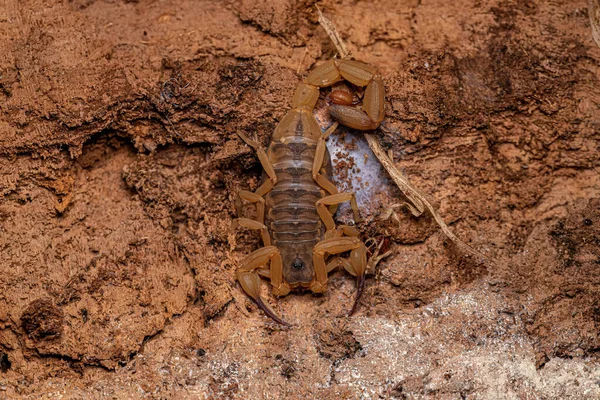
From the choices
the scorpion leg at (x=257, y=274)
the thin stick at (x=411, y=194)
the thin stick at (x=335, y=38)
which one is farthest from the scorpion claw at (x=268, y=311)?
the thin stick at (x=335, y=38)

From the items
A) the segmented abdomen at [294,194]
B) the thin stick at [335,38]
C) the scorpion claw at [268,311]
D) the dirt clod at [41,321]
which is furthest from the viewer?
the thin stick at [335,38]

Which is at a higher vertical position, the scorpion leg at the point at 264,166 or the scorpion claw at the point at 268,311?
the scorpion leg at the point at 264,166

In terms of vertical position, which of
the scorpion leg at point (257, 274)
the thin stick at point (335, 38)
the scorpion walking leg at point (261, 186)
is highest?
the thin stick at point (335, 38)

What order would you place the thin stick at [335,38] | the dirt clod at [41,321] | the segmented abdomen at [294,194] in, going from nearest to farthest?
the dirt clod at [41,321] → the segmented abdomen at [294,194] → the thin stick at [335,38]

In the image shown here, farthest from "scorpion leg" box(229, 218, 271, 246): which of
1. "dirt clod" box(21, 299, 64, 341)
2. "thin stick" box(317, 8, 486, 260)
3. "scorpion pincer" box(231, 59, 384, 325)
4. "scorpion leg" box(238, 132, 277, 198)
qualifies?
"dirt clod" box(21, 299, 64, 341)

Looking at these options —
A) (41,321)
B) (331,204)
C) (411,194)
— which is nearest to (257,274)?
(331,204)

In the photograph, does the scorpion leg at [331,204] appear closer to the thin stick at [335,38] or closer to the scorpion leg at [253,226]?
the scorpion leg at [253,226]

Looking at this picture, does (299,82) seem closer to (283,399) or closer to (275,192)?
(275,192)

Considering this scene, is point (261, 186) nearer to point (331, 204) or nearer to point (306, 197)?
point (306, 197)

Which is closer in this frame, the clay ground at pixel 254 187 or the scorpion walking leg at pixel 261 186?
the clay ground at pixel 254 187
